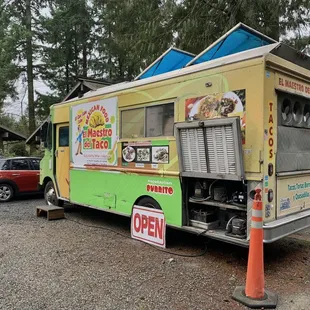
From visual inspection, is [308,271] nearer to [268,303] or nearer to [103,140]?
[268,303]

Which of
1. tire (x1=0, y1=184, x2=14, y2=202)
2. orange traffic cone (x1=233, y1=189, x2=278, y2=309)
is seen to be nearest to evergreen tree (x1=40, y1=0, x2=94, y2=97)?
tire (x1=0, y1=184, x2=14, y2=202)

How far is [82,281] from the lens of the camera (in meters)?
4.19

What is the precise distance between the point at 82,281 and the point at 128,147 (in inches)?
102

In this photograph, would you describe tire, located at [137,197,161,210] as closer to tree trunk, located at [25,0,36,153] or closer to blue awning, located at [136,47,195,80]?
blue awning, located at [136,47,195,80]

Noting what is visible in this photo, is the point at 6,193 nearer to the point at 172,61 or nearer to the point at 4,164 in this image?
the point at 4,164

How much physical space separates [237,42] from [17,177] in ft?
28.3

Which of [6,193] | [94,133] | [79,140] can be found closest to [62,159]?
[79,140]

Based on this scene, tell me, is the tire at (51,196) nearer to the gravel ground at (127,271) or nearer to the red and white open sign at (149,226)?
the gravel ground at (127,271)

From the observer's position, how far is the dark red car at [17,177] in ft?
35.8

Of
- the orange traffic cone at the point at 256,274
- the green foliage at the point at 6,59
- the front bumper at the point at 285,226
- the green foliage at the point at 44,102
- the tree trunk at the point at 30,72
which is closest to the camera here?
the orange traffic cone at the point at 256,274

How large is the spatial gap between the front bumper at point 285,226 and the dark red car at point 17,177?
9.10 metres

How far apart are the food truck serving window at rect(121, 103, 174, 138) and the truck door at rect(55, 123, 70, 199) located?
2396mm

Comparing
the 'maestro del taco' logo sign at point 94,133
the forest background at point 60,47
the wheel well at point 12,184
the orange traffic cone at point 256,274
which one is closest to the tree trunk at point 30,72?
the forest background at point 60,47

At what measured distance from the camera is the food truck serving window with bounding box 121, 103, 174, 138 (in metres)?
5.38
